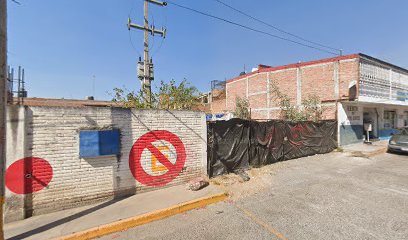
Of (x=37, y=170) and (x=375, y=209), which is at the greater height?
(x=37, y=170)

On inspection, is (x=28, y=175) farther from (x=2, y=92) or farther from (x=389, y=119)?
(x=389, y=119)

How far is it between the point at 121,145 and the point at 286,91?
47.5 feet

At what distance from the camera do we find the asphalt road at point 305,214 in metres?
3.57

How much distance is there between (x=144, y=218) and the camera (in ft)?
13.6

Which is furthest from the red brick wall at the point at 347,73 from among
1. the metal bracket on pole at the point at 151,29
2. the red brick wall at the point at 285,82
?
the metal bracket on pole at the point at 151,29

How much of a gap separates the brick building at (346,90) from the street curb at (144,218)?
Answer: 1138cm

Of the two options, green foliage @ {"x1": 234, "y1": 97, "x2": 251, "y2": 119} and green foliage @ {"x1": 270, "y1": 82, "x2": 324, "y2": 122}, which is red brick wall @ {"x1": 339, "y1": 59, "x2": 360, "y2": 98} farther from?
green foliage @ {"x1": 234, "y1": 97, "x2": 251, "y2": 119}

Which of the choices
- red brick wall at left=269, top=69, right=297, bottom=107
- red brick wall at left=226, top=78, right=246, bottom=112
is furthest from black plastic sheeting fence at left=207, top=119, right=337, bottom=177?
red brick wall at left=226, top=78, right=246, bottom=112

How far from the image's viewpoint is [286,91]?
15.9m

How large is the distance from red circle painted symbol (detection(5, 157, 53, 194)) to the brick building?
1475 cm

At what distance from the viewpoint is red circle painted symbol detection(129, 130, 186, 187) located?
5344 mm

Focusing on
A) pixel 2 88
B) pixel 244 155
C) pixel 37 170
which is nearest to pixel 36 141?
pixel 37 170

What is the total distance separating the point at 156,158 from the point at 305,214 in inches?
161

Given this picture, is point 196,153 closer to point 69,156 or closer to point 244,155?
point 244,155
